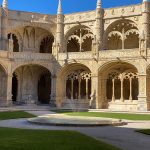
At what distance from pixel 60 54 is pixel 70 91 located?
4977mm

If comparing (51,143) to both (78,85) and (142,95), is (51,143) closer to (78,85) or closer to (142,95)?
(142,95)

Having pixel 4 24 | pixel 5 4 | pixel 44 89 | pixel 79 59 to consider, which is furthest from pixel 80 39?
pixel 5 4

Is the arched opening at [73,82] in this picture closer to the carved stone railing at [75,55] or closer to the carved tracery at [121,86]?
the carved stone railing at [75,55]

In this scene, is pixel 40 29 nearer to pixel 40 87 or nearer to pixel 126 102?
pixel 40 87

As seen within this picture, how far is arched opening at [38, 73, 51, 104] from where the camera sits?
41281 millimetres

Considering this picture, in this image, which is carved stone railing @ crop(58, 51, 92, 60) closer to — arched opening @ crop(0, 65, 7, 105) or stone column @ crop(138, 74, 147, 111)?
stone column @ crop(138, 74, 147, 111)

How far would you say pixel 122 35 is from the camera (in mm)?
37125

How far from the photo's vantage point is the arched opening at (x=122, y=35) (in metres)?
→ 37.0

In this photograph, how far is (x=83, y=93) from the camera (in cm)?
3903

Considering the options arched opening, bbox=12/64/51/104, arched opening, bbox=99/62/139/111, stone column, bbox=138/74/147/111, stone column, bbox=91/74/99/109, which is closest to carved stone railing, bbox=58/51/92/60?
stone column, bbox=91/74/99/109

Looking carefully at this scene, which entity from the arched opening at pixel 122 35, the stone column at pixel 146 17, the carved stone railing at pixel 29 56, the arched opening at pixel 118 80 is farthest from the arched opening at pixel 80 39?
the stone column at pixel 146 17

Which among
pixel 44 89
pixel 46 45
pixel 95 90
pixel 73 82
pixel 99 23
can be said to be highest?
pixel 99 23

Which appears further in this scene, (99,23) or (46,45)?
(46,45)

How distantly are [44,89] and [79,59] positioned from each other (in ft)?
28.0
